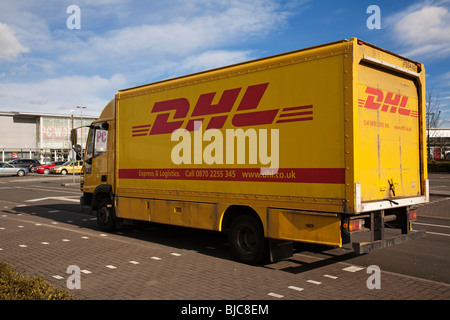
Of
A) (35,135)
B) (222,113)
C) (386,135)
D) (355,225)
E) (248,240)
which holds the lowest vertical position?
(248,240)

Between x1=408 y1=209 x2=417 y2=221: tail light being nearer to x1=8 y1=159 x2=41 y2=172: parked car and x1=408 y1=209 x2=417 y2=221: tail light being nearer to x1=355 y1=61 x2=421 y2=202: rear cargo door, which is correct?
x1=355 y1=61 x2=421 y2=202: rear cargo door

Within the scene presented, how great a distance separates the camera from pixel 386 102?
6.42m

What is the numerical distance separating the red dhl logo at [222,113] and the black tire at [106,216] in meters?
2.50

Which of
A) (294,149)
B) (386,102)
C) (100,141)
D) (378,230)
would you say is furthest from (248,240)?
(100,141)

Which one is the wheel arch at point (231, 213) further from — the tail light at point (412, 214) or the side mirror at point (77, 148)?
the side mirror at point (77, 148)

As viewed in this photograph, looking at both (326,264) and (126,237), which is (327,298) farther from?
(126,237)

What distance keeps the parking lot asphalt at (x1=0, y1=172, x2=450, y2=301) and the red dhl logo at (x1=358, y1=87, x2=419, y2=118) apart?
263 cm

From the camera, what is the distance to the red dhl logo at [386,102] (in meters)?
6.02

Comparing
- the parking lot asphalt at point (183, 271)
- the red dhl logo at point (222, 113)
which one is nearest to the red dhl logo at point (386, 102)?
the red dhl logo at point (222, 113)

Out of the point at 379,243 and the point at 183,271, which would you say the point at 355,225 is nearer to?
the point at 379,243

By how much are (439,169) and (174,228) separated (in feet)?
124

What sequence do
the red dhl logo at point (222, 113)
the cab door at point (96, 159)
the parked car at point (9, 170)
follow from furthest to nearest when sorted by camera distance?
1. the parked car at point (9, 170)
2. the cab door at point (96, 159)
3. the red dhl logo at point (222, 113)

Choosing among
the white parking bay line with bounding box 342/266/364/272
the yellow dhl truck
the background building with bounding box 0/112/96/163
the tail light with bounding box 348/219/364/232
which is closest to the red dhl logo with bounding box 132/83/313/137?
the yellow dhl truck

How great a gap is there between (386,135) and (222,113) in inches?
111
